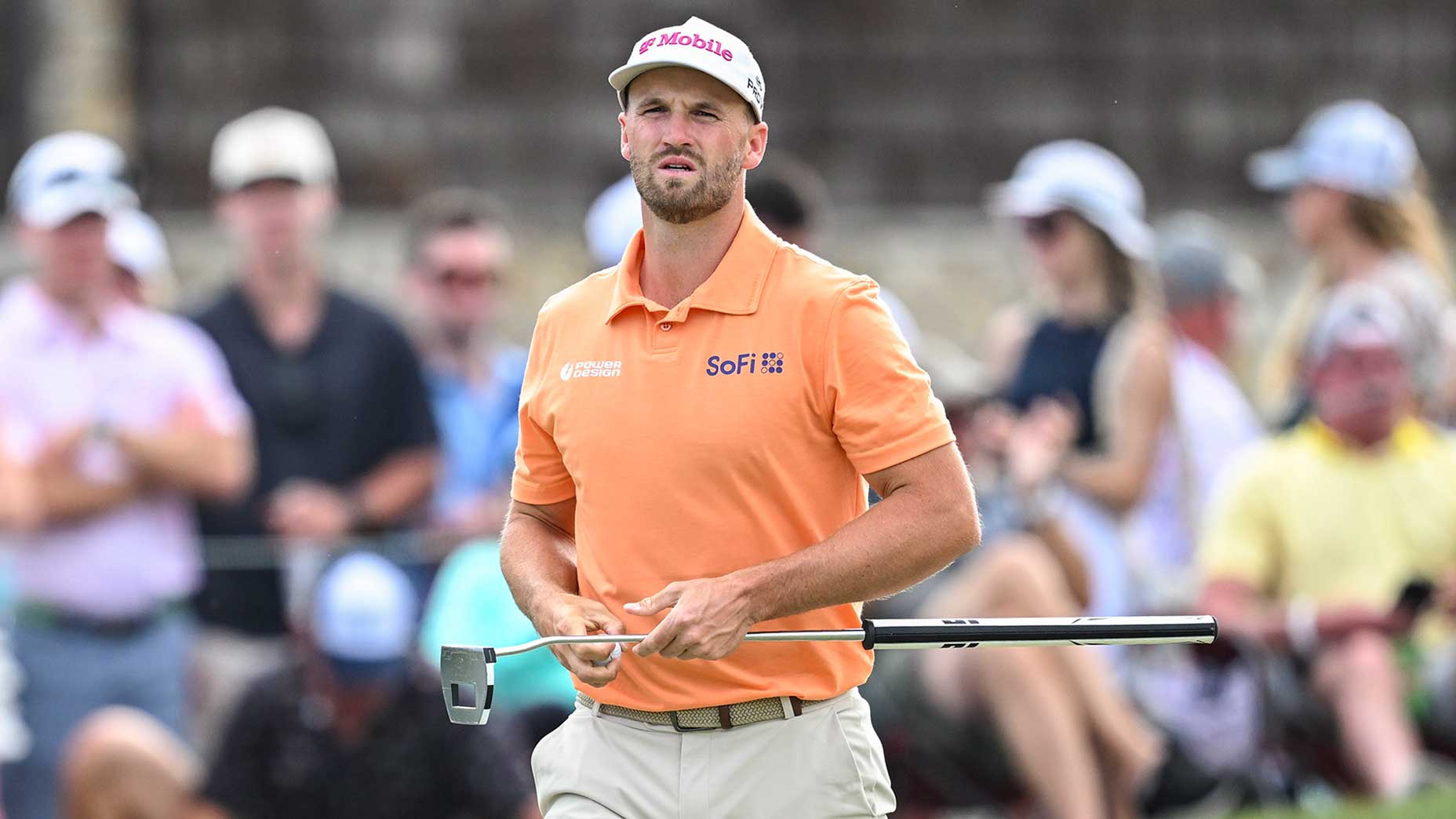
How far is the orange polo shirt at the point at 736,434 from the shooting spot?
13.0 feet

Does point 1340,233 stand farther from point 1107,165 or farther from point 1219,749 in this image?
point 1219,749

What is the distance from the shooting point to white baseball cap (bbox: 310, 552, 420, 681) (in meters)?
7.48

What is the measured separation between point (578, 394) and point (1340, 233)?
5.76 metres

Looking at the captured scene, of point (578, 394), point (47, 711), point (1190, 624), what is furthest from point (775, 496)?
point (47, 711)

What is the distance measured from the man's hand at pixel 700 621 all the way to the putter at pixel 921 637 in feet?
0.25

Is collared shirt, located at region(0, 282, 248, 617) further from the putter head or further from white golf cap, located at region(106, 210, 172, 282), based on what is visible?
the putter head

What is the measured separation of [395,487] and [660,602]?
4473mm

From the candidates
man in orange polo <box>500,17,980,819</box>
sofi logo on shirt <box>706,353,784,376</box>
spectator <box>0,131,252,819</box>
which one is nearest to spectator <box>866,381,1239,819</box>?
spectator <box>0,131,252,819</box>

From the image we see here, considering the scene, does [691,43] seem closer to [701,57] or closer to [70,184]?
[701,57]

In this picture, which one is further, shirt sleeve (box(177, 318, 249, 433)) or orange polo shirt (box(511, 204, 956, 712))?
shirt sleeve (box(177, 318, 249, 433))

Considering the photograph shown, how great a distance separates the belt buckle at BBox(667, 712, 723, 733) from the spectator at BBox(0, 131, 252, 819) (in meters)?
4.02

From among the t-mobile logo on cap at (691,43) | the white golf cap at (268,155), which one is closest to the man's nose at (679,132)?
the t-mobile logo on cap at (691,43)

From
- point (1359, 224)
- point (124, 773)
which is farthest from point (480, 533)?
point (1359, 224)

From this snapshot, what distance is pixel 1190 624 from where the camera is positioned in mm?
4242
